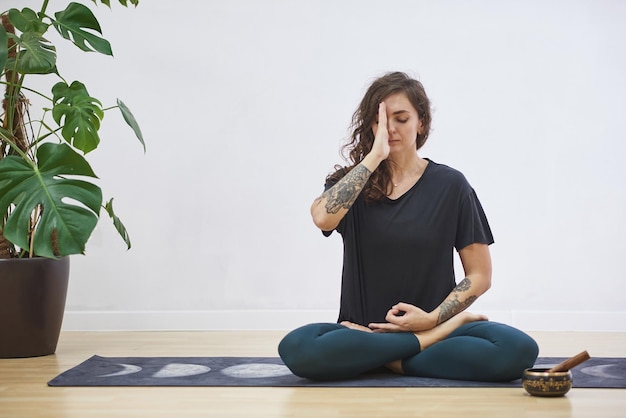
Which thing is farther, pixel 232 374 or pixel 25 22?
pixel 25 22

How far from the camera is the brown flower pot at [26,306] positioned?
11.2 ft

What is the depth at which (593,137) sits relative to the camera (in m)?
4.23

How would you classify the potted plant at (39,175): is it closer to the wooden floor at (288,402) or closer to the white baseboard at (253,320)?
the wooden floor at (288,402)

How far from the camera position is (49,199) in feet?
9.74

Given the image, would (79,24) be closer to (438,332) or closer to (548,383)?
(438,332)

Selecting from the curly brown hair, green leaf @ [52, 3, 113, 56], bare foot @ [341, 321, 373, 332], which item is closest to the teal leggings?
bare foot @ [341, 321, 373, 332]

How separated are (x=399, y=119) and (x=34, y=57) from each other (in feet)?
4.32

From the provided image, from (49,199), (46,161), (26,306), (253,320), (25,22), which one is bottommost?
(253,320)

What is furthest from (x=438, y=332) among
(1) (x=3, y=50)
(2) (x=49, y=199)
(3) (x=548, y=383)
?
(1) (x=3, y=50)

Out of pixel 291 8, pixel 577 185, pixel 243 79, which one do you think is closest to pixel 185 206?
pixel 243 79

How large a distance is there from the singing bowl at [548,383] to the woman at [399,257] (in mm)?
228

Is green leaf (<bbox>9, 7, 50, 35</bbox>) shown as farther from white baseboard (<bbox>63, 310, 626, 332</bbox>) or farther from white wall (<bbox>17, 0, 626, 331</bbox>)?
white baseboard (<bbox>63, 310, 626, 332</bbox>)

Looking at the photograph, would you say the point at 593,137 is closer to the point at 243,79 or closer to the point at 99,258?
the point at 243,79

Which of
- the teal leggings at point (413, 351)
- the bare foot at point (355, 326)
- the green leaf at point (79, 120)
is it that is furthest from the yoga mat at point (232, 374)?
the green leaf at point (79, 120)
